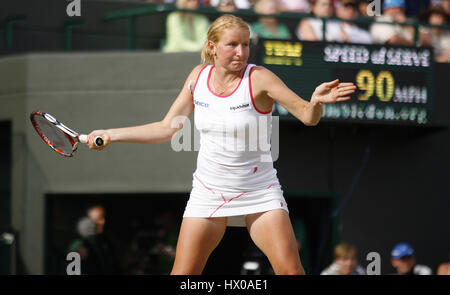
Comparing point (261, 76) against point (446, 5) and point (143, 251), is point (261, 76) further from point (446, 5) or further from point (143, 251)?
point (446, 5)

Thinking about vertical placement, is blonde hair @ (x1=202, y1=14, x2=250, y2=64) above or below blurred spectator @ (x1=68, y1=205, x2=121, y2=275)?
above

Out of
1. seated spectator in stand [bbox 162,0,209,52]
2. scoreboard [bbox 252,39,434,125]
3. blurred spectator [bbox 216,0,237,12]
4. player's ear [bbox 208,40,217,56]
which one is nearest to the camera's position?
player's ear [bbox 208,40,217,56]

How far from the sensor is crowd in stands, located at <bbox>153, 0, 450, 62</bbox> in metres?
11.0

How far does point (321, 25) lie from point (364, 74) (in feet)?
2.83

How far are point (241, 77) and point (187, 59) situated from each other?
230 inches

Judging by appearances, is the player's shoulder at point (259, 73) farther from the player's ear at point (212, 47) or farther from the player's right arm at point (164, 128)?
the player's right arm at point (164, 128)

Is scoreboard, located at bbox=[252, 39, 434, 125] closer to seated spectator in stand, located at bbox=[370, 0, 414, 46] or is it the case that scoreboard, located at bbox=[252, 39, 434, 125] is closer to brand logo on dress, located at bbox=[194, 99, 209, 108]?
seated spectator in stand, located at bbox=[370, 0, 414, 46]

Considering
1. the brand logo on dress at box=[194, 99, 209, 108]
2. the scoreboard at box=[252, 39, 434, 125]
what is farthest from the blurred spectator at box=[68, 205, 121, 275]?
the brand logo on dress at box=[194, 99, 209, 108]

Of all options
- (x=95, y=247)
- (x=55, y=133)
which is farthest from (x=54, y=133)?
(x=95, y=247)

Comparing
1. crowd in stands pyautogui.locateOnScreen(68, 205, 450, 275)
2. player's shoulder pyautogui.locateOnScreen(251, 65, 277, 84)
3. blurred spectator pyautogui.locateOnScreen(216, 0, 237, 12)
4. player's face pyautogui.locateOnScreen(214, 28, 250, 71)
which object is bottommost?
crowd in stands pyautogui.locateOnScreen(68, 205, 450, 275)

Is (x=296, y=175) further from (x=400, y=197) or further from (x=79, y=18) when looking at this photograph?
(x=79, y=18)

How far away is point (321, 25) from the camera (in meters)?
11.1

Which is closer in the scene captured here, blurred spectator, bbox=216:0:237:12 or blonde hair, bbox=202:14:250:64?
blonde hair, bbox=202:14:250:64
